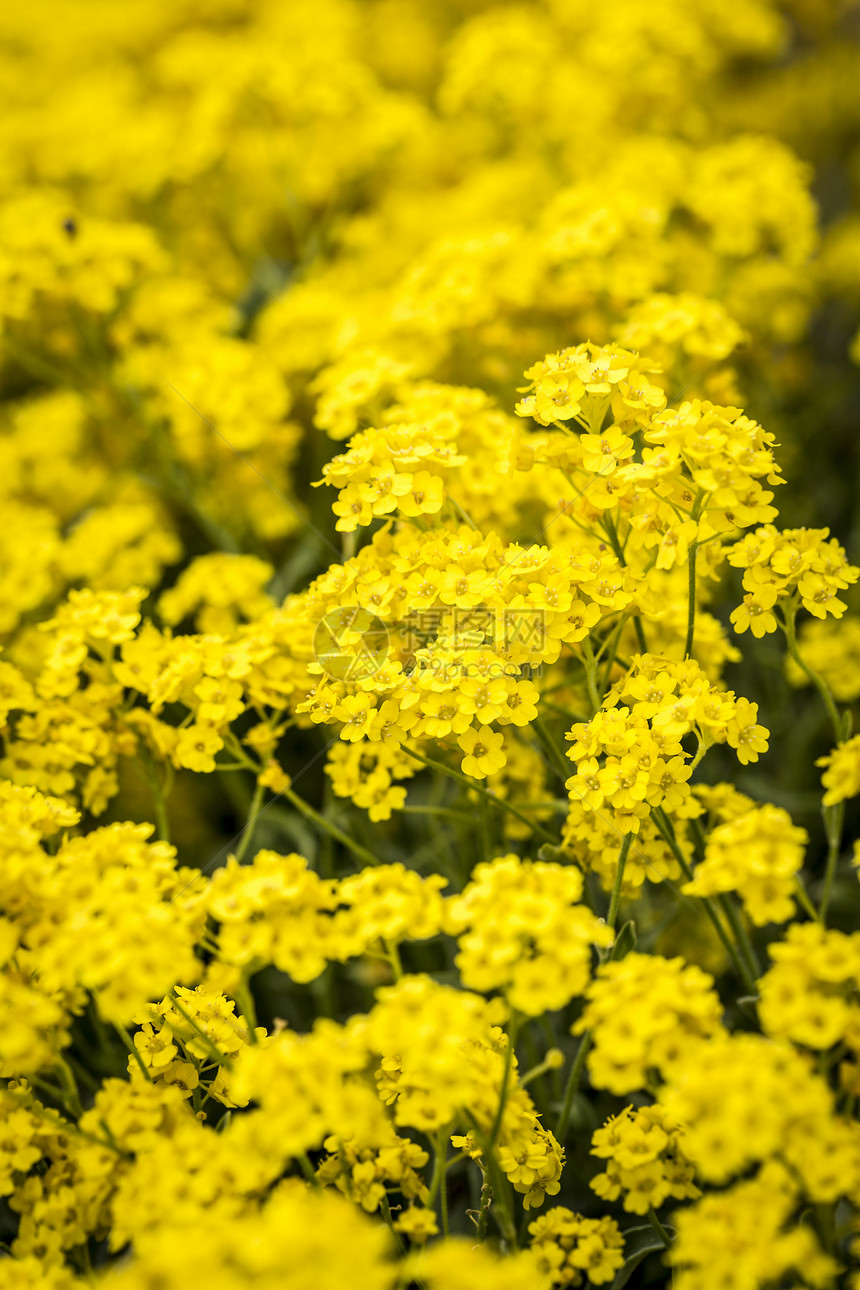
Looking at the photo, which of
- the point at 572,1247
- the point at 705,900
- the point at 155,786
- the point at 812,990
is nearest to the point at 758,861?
the point at 812,990

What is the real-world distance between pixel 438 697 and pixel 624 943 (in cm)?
32

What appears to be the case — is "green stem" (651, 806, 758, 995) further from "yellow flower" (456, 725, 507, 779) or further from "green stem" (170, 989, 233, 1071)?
"green stem" (170, 989, 233, 1071)

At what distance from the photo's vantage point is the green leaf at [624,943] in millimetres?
952

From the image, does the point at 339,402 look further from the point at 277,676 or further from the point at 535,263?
the point at 535,263

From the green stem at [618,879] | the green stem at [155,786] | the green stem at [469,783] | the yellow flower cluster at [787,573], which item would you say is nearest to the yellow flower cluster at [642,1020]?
the green stem at [618,879]

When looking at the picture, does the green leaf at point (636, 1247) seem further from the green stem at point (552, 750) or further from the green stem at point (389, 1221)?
the green stem at point (552, 750)

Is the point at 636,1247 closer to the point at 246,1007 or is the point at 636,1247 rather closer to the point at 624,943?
the point at 624,943

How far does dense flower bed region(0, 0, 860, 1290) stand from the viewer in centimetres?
72

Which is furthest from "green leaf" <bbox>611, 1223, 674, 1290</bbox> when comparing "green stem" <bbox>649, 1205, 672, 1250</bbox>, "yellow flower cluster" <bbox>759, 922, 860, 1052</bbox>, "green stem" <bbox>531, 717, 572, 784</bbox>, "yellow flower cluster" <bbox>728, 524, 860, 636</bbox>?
"yellow flower cluster" <bbox>728, 524, 860, 636</bbox>

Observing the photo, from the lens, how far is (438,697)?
89 cm

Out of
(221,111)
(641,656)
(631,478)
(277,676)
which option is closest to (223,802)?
(277,676)

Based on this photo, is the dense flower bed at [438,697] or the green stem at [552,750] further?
the green stem at [552,750]

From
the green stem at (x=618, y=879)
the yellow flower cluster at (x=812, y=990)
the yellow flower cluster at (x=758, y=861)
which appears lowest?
the green stem at (x=618, y=879)

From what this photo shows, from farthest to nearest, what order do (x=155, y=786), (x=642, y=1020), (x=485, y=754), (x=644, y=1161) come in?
(x=155, y=786) < (x=485, y=754) < (x=644, y=1161) < (x=642, y=1020)
